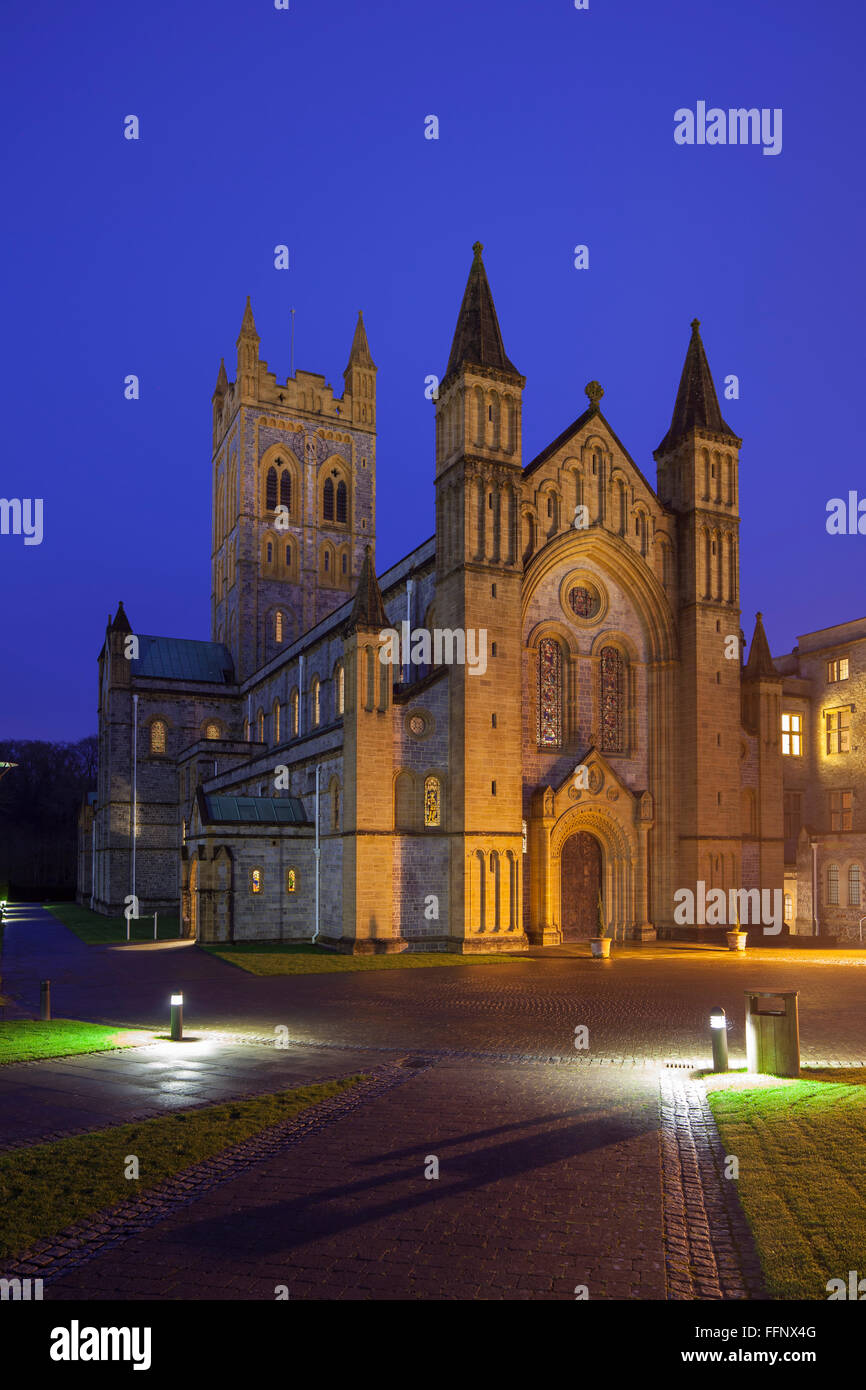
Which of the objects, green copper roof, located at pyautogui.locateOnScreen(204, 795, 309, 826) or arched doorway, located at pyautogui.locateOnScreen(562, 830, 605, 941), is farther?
green copper roof, located at pyautogui.locateOnScreen(204, 795, 309, 826)

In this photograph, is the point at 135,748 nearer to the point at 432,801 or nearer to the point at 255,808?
the point at 255,808

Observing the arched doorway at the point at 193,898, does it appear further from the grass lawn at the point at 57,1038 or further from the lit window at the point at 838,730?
the lit window at the point at 838,730

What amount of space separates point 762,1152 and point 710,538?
113ft

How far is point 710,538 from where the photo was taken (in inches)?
1624

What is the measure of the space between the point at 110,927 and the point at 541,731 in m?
25.6

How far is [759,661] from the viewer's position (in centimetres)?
4394

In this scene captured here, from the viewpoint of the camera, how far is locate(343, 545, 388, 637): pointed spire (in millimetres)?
34281

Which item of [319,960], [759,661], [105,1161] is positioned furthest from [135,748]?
[105,1161]

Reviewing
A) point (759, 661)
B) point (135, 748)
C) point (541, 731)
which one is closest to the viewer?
point (541, 731)

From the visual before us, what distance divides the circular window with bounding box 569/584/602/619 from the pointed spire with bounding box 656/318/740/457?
296 inches

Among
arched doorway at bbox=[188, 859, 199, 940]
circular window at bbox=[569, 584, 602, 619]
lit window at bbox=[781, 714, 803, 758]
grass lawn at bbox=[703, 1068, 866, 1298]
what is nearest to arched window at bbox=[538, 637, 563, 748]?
circular window at bbox=[569, 584, 602, 619]

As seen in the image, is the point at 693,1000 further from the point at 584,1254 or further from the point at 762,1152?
the point at 584,1254

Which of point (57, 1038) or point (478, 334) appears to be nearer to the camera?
point (57, 1038)

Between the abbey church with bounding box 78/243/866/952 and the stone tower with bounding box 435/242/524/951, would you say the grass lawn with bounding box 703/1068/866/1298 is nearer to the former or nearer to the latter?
the stone tower with bounding box 435/242/524/951
